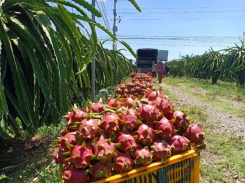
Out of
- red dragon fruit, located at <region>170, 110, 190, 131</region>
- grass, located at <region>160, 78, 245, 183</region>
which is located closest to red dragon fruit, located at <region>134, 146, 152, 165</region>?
red dragon fruit, located at <region>170, 110, 190, 131</region>

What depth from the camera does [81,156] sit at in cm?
150

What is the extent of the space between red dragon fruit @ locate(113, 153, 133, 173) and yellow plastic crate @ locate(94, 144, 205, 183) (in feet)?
0.09

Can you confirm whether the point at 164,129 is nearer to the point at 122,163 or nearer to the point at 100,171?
the point at 122,163

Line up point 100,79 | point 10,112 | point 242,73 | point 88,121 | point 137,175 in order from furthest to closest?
point 242,73
point 100,79
point 10,112
point 88,121
point 137,175

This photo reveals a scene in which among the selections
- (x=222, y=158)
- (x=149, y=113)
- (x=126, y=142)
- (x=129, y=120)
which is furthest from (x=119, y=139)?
(x=222, y=158)

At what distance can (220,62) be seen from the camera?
14.9 metres

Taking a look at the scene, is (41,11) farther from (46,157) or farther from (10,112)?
(46,157)

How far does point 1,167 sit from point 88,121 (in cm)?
178

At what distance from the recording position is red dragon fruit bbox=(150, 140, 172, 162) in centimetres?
164

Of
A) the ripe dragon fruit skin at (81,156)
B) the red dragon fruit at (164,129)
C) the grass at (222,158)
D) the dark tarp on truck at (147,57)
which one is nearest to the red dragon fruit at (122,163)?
the ripe dragon fruit skin at (81,156)

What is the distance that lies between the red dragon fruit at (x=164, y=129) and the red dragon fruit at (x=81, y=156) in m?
0.45

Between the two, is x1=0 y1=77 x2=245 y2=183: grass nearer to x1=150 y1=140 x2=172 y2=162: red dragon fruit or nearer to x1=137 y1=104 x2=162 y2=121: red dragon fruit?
x1=137 y1=104 x2=162 y2=121: red dragon fruit

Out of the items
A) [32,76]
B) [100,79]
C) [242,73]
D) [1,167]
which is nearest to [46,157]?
[1,167]

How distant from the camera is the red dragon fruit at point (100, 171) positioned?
148 cm
